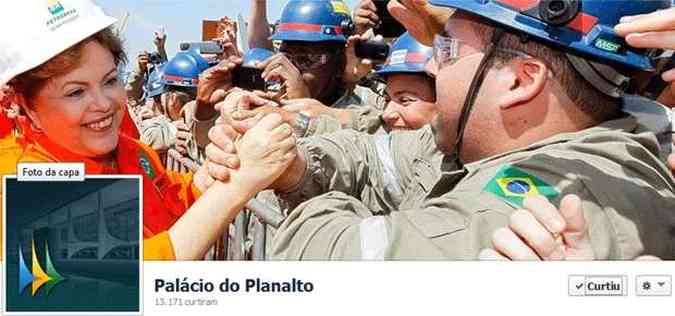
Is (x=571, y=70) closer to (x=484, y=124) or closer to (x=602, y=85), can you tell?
(x=602, y=85)

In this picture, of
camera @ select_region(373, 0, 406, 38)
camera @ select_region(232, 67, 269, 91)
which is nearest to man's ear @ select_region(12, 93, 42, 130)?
camera @ select_region(232, 67, 269, 91)

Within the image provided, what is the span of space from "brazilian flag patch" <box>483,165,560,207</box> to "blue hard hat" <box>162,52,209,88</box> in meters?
0.91

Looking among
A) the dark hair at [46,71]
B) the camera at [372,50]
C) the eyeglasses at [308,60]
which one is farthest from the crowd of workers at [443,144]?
the camera at [372,50]

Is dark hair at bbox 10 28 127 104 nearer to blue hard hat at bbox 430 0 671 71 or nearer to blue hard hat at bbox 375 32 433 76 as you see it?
blue hard hat at bbox 430 0 671 71

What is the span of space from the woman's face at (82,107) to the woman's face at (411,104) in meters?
1.21

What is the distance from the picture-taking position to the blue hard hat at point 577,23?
1.58 meters

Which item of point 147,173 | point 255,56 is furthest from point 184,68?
point 147,173

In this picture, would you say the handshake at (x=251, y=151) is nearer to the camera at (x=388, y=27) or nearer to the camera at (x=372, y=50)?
the camera at (x=388, y=27)

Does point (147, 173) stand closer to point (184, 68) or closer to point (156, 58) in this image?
point (156, 58)

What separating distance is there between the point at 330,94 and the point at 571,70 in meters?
1.47

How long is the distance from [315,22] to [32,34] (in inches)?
47.2

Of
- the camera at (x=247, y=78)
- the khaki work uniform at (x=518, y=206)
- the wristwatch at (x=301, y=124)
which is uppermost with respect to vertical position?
the camera at (x=247, y=78)

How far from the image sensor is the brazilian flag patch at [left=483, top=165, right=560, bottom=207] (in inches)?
59.4

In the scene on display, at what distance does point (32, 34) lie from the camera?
5.74ft
